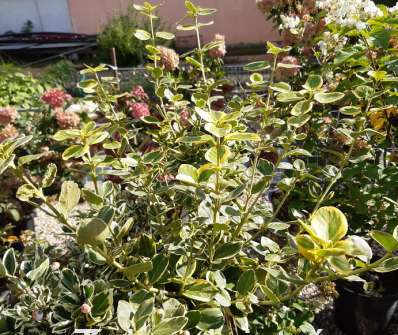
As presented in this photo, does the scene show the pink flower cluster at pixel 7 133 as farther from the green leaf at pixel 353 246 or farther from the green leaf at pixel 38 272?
the green leaf at pixel 353 246

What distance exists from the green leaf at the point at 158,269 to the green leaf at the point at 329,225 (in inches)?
16.8

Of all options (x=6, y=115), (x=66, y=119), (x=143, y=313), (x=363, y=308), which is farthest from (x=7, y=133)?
(x=363, y=308)

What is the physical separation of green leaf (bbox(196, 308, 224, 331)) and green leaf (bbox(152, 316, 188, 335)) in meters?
0.18

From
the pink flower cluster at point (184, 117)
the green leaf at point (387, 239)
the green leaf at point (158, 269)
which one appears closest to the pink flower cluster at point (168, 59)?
the pink flower cluster at point (184, 117)

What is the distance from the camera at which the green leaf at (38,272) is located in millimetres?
1093

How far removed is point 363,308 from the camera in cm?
183

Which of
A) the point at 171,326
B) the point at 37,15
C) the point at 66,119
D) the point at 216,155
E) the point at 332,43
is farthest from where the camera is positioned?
the point at 37,15

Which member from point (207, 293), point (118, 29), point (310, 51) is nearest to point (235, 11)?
point (118, 29)

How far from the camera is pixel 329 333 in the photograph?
6.36 feet

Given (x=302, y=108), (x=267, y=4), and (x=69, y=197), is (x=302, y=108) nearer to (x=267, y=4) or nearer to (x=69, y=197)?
(x=69, y=197)

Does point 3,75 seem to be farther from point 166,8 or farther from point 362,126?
point 166,8

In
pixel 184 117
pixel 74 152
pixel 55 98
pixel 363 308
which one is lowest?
pixel 363 308

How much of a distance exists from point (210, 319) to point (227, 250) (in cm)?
18

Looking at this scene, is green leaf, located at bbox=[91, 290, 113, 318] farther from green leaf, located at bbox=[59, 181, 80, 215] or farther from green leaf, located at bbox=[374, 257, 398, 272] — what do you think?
green leaf, located at bbox=[374, 257, 398, 272]
